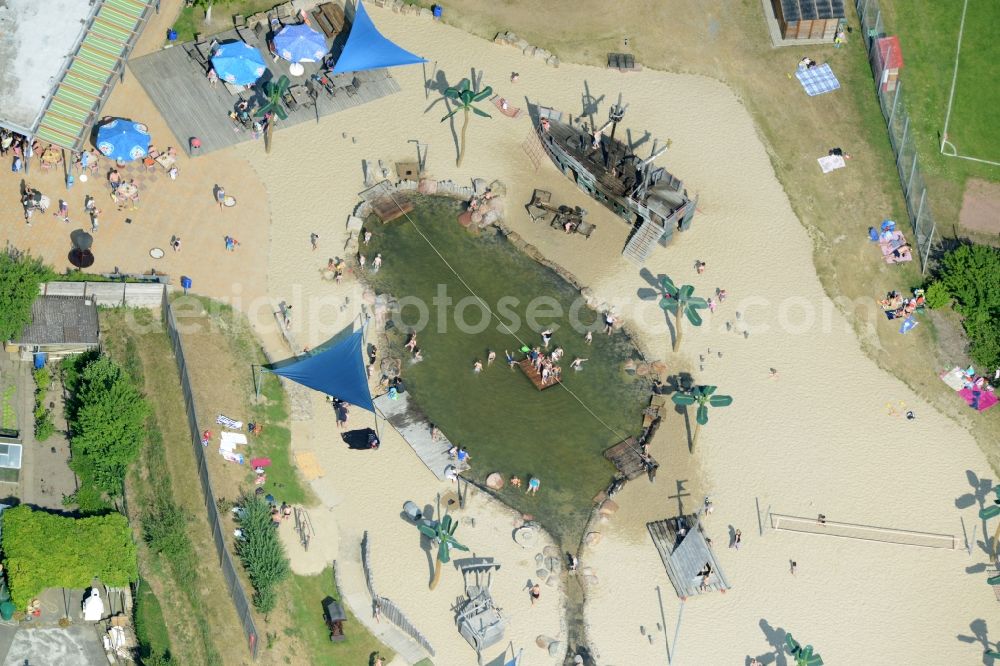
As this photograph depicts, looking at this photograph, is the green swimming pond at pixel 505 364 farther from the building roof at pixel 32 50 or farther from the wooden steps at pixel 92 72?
the building roof at pixel 32 50

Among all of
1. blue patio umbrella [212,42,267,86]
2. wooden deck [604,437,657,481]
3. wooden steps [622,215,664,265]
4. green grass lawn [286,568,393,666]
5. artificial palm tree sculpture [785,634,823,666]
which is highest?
blue patio umbrella [212,42,267,86]

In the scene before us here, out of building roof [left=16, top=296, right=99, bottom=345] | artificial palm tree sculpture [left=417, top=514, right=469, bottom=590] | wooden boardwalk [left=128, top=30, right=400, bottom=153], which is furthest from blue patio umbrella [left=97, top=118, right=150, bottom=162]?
artificial palm tree sculpture [left=417, top=514, right=469, bottom=590]

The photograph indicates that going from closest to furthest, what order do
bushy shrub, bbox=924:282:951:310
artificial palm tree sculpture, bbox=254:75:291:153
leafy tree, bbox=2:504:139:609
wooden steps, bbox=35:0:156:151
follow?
leafy tree, bbox=2:504:139:609 → wooden steps, bbox=35:0:156:151 → artificial palm tree sculpture, bbox=254:75:291:153 → bushy shrub, bbox=924:282:951:310

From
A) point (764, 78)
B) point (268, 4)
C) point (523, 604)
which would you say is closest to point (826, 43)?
point (764, 78)

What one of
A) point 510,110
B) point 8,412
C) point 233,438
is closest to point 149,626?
point 233,438

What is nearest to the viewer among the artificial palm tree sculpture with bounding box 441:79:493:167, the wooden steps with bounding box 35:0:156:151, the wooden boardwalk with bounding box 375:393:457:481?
the wooden boardwalk with bounding box 375:393:457:481

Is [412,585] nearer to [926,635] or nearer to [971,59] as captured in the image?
[926,635]

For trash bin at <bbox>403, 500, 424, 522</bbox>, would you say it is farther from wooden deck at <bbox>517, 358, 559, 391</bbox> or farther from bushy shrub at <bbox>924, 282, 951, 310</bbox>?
bushy shrub at <bbox>924, 282, 951, 310</bbox>

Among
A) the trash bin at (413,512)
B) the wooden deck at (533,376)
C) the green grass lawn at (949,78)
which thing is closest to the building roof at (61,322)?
the trash bin at (413,512)
